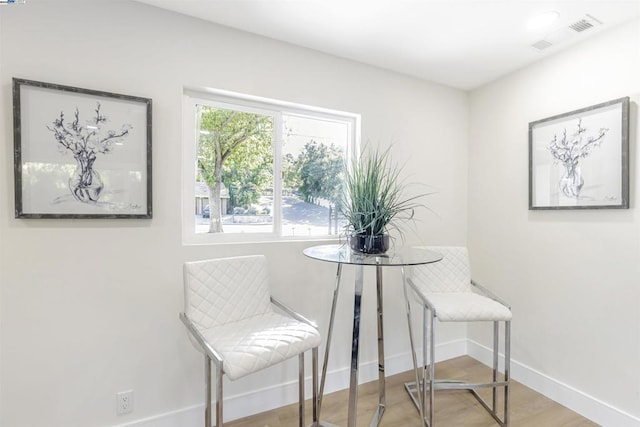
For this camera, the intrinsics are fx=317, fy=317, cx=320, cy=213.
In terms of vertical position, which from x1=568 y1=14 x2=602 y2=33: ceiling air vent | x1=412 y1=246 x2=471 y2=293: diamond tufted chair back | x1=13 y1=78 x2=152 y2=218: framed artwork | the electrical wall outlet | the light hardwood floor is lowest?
the light hardwood floor

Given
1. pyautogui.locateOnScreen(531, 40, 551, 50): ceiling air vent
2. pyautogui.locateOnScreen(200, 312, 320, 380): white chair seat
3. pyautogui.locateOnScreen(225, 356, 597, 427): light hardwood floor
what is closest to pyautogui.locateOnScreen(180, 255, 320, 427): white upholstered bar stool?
pyautogui.locateOnScreen(200, 312, 320, 380): white chair seat

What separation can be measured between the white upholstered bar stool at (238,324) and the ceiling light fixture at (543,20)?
2.05 meters

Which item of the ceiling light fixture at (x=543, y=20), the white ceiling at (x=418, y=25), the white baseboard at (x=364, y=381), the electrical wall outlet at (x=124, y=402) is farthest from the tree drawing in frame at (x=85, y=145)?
the ceiling light fixture at (x=543, y=20)

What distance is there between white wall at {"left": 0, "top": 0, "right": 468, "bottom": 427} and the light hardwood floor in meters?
0.20

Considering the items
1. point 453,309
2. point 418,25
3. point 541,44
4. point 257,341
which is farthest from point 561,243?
point 257,341

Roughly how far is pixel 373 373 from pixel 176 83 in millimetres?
2362

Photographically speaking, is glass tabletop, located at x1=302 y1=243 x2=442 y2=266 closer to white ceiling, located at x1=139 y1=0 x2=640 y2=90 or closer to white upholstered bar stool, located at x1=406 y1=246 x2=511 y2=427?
white upholstered bar stool, located at x1=406 y1=246 x2=511 y2=427

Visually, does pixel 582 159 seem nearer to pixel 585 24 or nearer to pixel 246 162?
pixel 585 24

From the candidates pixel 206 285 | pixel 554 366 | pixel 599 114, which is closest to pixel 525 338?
pixel 554 366

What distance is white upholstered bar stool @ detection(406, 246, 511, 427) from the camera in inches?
70.7

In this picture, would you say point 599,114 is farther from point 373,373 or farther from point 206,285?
point 206,285

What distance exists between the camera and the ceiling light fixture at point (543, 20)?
5.64 feet

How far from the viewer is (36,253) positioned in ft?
4.88

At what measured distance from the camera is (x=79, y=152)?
1.54 meters
